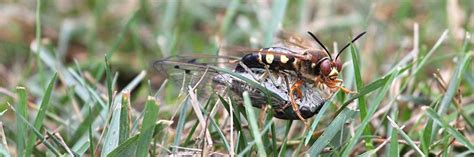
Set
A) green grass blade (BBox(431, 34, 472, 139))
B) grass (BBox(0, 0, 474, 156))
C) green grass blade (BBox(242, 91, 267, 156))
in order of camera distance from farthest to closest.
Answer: green grass blade (BBox(431, 34, 472, 139)) < grass (BBox(0, 0, 474, 156)) < green grass blade (BBox(242, 91, 267, 156))

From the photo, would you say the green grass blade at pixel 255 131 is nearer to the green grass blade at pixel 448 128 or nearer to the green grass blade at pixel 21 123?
the green grass blade at pixel 448 128

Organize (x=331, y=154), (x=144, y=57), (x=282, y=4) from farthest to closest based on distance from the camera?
1. (x=144, y=57)
2. (x=282, y=4)
3. (x=331, y=154)

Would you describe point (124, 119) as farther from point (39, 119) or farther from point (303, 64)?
point (303, 64)

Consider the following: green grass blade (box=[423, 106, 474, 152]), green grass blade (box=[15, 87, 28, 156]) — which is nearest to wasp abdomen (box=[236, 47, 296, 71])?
green grass blade (box=[423, 106, 474, 152])

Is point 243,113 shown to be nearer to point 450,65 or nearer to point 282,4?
point 282,4

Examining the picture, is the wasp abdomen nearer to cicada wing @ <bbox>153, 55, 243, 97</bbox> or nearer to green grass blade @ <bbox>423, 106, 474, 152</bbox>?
cicada wing @ <bbox>153, 55, 243, 97</bbox>

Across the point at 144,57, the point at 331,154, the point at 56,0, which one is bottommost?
the point at 331,154

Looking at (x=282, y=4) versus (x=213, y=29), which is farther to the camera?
(x=213, y=29)

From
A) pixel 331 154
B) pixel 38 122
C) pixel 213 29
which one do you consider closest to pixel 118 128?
pixel 38 122
